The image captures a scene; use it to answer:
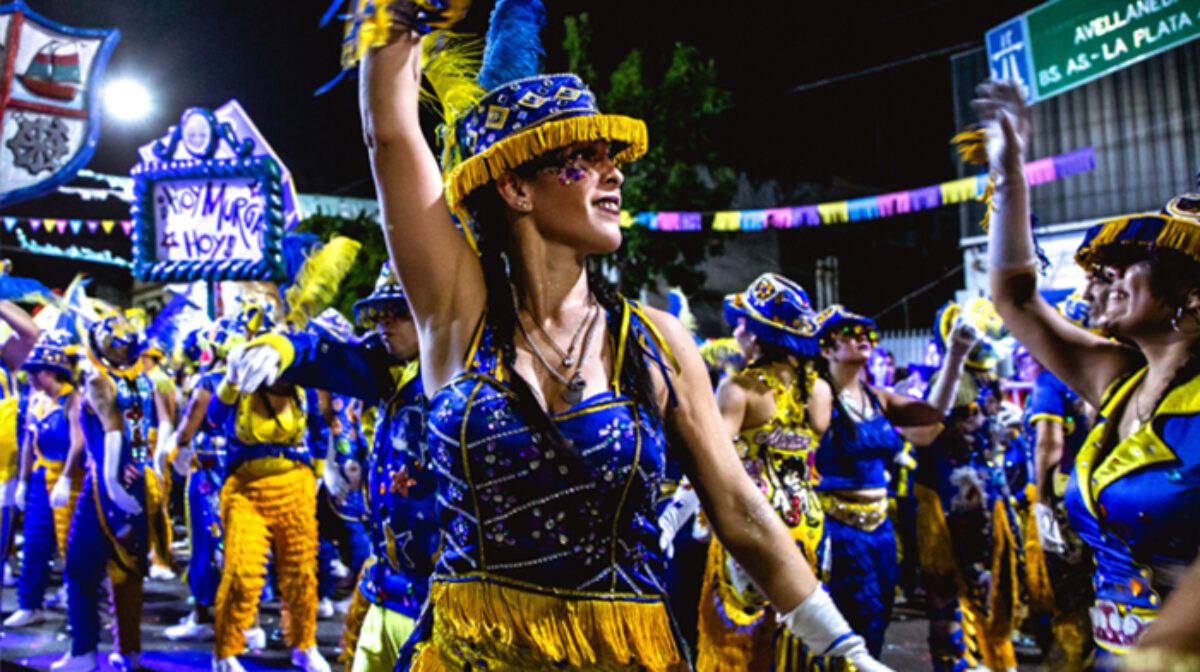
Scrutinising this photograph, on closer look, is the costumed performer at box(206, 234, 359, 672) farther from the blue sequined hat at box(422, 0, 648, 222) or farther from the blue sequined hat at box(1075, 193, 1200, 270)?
the blue sequined hat at box(1075, 193, 1200, 270)

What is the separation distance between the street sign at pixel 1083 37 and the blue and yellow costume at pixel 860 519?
6141 mm

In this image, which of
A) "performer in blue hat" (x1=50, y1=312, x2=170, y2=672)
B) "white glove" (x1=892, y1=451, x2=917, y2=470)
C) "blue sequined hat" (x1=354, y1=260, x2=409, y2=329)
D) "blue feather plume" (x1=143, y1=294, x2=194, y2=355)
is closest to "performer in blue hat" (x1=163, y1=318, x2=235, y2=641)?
"performer in blue hat" (x1=50, y1=312, x2=170, y2=672)

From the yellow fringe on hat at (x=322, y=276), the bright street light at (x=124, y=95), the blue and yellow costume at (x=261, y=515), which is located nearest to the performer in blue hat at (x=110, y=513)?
the blue and yellow costume at (x=261, y=515)

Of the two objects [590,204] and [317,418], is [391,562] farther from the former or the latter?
[317,418]

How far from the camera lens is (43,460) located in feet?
23.9

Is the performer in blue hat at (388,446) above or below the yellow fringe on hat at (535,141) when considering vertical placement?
below

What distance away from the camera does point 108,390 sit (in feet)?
20.5

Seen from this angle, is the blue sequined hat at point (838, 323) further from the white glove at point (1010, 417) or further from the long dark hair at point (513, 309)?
the long dark hair at point (513, 309)

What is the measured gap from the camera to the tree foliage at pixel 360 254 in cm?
1539

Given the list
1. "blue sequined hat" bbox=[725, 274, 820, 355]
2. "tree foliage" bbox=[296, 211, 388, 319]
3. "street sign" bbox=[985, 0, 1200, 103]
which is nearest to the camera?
"blue sequined hat" bbox=[725, 274, 820, 355]

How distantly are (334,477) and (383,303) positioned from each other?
142 inches

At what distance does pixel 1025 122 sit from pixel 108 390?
6.12 m

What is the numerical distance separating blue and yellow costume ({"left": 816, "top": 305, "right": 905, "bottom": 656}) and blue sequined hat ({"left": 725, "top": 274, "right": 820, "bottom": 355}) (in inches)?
29.7

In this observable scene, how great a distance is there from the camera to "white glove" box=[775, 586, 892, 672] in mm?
1802
